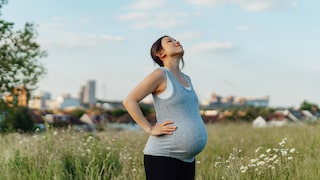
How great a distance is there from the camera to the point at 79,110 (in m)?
39.2

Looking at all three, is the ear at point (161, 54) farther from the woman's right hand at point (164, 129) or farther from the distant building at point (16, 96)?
the distant building at point (16, 96)

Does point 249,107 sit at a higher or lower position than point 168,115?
lower

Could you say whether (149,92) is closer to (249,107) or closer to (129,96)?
(129,96)

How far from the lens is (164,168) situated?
13.5ft

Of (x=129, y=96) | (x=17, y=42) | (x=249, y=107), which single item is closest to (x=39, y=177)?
(x=129, y=96)

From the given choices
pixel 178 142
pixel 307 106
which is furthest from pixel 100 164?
pixel 307 106

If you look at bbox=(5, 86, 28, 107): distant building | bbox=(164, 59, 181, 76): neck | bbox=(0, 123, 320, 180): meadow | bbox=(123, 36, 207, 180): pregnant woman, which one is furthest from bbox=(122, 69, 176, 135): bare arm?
bbox=(5, 86, 28, 107): distant building

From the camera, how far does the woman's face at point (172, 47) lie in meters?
4.27

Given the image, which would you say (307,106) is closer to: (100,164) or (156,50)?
(100,164)

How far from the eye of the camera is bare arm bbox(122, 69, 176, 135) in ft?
13.4

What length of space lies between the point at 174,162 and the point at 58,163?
2.88 metres

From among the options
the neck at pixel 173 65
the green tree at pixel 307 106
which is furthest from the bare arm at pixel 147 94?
the green tree at pixel 307 106

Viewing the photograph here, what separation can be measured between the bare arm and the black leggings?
0.20 m

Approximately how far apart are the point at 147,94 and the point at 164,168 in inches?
22.2
